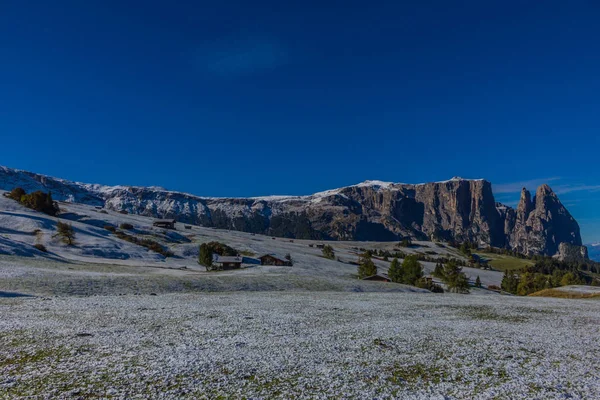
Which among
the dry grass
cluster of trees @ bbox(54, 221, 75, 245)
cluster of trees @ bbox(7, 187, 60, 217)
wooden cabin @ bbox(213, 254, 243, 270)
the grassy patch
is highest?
cluster of trees @ bbox(7, 187, 60, 217)

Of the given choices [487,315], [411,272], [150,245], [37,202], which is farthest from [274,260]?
[487,315]

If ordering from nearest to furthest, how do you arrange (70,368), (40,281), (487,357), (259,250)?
(70,368) < (487,357) < (40,281) < (259,250)

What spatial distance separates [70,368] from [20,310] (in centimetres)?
1615

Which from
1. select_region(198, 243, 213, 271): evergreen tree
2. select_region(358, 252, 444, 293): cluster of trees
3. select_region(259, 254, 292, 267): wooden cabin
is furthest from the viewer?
select_region(259, 254, 292, 267): wooden cabin

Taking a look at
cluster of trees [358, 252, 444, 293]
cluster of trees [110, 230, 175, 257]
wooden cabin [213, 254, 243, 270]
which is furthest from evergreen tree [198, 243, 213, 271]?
cluster of trees [358, 252, 444, 293]

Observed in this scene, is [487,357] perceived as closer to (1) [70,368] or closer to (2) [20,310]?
(1) [70,368]

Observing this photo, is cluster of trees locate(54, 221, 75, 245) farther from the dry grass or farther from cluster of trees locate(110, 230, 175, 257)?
the dry grass

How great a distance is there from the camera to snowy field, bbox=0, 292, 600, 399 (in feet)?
41.7

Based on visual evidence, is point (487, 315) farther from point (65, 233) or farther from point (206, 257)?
point (65, 233)

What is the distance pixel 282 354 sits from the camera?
1688 cm

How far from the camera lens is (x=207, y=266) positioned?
100188 mm

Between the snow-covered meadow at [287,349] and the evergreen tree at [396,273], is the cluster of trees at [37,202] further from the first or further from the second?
the evergreen tree at [396,273]

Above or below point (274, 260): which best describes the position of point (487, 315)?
above

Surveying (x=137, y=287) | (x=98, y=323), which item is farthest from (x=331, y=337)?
(x=137, y=287)
